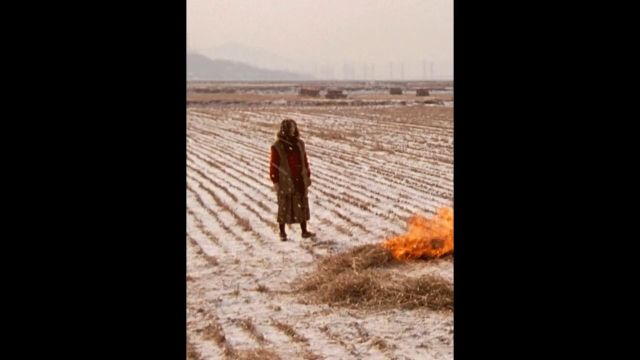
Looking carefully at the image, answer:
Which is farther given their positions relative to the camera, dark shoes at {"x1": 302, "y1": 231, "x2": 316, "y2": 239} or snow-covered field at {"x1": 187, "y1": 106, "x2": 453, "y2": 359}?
dark shoes at {"x1": 302, "y1": 231, "x2": 316, "y2": 239}

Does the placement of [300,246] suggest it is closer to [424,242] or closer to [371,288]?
[424,242]

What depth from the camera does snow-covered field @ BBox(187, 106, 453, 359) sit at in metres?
5.52

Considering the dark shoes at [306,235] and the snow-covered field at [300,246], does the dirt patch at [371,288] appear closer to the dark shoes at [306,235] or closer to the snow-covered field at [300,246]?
the snow-covered field at [300,246]

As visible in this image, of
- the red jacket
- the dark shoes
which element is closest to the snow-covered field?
the dark shoes

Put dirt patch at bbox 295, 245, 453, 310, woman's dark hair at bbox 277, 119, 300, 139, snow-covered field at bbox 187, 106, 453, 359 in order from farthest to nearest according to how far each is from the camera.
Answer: woman's dark hair at bbox 277, 119, 300, 139
dirt patch at bbox 295, 245, 453, 310
snow-covered field at bbox 187, 106, 453, 359

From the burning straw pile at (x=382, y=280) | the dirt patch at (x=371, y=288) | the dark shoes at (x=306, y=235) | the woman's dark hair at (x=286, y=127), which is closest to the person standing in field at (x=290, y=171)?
the woman's dark hair at (x=286, y=127)

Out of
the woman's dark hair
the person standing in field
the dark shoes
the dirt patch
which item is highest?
the woman's dark hair

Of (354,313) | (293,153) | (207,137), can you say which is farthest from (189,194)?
(207,137)

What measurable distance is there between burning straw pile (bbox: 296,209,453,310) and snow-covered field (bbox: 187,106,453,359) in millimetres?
182

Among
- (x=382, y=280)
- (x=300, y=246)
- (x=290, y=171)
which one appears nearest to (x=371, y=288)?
(x=382, y=280)

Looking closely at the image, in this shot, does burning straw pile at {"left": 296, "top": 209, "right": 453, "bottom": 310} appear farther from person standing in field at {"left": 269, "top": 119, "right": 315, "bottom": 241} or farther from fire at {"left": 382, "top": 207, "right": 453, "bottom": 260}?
person standing in field at {"left": 269, "top": 119, "right": 315, "bottom": 241}
